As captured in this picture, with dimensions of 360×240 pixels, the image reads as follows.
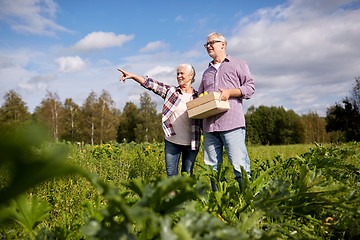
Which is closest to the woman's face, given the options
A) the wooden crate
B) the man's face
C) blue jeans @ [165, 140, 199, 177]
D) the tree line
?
the man's face

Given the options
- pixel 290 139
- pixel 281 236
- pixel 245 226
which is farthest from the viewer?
pixel 290 139

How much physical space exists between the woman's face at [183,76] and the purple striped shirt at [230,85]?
11.5 inches

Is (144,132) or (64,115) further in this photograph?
(144,132)

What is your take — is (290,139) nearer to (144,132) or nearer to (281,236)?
(144,132)

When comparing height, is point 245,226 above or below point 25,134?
below

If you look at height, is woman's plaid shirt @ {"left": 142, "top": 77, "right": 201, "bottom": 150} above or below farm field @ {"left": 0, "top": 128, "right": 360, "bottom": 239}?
above

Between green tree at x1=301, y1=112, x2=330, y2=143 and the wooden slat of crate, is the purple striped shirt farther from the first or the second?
green tree at x1=301, y1=112, x2=330, y2=143

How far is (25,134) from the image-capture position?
1.02 ft

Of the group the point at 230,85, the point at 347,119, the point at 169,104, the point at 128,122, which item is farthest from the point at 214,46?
the point at 128,122

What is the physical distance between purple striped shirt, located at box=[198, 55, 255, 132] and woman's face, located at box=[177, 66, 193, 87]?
0.29 metres

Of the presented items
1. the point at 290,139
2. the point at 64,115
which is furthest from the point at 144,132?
the point at 290,139

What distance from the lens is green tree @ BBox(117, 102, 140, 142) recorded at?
4494cm

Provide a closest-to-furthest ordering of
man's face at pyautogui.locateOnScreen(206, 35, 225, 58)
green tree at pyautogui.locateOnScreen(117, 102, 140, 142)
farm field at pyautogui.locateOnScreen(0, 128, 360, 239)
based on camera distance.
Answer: farm field at pyautogui.locateOnScreen(0, 128, 360, 239) → man's face at pyautogui.locateOnScreen(206, 35, 225, 58) → green tree at pyautogui.locateOnScreen(117, 102, 140, 142)

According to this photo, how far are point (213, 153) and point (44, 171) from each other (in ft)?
9.85
